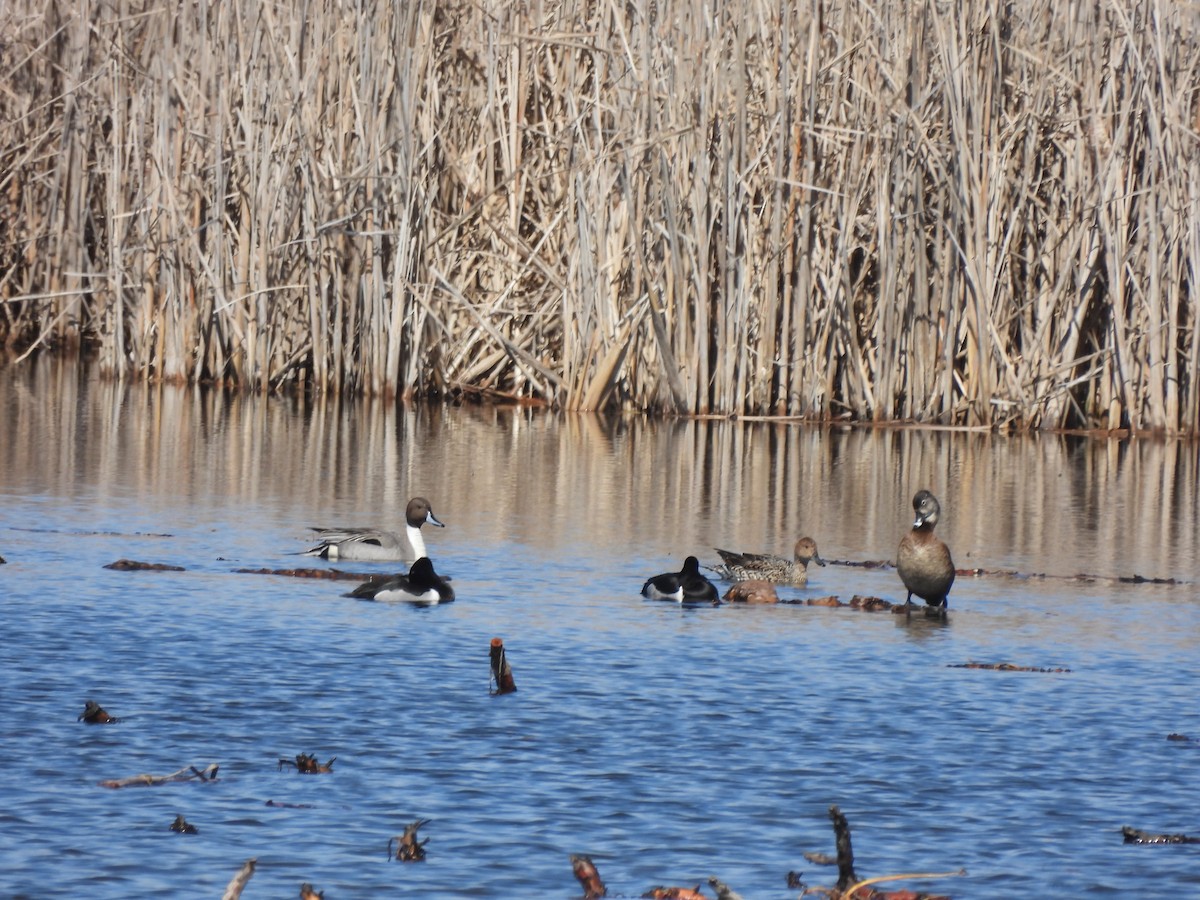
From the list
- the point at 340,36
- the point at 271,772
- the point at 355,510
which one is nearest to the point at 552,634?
the point at 271,772

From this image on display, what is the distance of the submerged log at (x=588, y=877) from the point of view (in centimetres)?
600

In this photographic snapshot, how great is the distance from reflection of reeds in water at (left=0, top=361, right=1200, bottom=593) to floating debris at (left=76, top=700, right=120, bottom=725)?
520 centimetres

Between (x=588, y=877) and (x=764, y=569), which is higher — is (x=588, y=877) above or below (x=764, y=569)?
below

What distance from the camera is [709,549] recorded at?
14.1 m

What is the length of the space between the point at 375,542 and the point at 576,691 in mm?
4197

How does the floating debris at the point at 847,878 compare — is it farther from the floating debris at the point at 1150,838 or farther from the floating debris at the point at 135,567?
the floating debris at the point at 135,567

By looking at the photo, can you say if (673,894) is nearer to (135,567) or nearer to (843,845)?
(843,845)

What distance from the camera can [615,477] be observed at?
58.0 feet

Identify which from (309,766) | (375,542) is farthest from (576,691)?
(375,542)

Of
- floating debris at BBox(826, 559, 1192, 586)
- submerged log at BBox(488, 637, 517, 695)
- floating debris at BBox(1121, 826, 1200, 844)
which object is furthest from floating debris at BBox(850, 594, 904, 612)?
floating debris at BBox(1121, 826, 1200, 844)

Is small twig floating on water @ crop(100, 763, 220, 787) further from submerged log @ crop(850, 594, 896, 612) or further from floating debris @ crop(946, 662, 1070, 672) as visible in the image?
submerged log @ crop(850, 594, 896, 612)

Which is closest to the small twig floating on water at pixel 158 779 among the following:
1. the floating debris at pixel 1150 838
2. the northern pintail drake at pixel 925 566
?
the floating debris at pixel 1150 838

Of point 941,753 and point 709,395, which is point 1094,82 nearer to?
point 709,395

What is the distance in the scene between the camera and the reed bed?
21.6 meters
